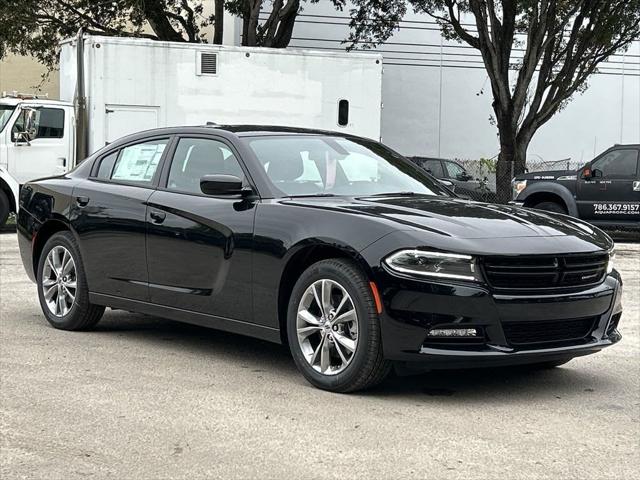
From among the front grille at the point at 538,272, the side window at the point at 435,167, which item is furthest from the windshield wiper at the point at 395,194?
the side window at the point at 435,167

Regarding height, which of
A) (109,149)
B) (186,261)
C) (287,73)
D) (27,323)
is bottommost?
(27,323)

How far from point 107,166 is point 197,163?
1051 millimetres

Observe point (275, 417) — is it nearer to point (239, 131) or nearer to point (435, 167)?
point (239, 131)

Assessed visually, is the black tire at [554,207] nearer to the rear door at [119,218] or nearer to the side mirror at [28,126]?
the side mirror at [28,126]

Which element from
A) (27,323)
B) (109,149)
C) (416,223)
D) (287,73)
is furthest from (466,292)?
(287,73)

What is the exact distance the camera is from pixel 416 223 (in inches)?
223

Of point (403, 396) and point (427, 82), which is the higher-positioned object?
point (427, 82)

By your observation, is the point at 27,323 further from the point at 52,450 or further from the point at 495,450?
the point at 495,450

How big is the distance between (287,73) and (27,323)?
1171 cm

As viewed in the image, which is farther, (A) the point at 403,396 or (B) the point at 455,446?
(A) the point at 403,396

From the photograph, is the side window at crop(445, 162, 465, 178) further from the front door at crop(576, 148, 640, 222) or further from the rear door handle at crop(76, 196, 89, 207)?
the rear door handle at crop(76, 196, 89, 207)

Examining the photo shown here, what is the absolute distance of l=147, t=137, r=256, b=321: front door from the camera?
627 cm

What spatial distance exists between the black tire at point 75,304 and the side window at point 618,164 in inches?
524

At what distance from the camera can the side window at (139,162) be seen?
23.6 ft
